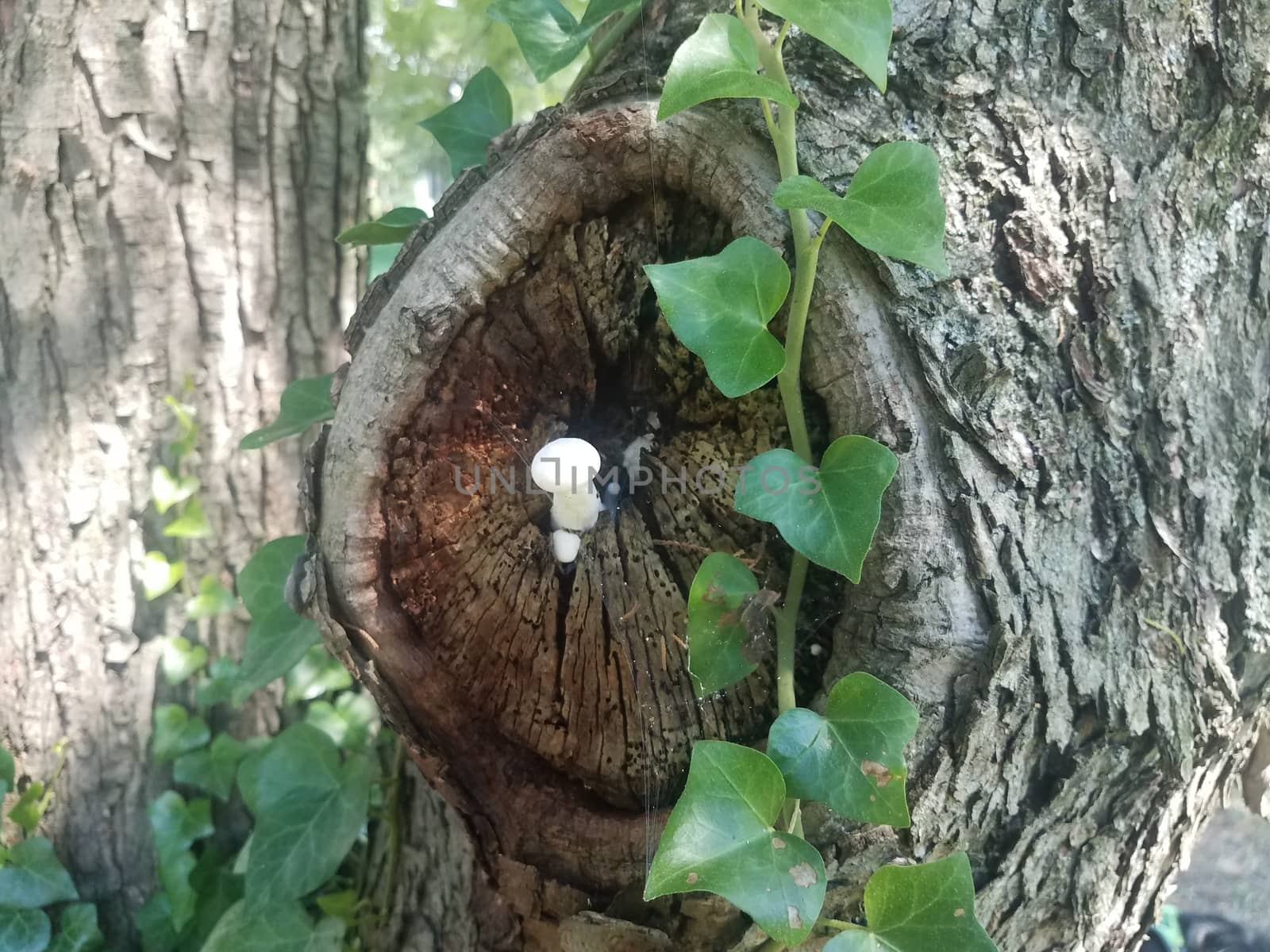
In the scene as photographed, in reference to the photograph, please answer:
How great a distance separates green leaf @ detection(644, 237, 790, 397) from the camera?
17.6 inches

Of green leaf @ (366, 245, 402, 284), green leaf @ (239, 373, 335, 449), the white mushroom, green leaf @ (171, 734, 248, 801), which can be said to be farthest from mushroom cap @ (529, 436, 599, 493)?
green leaf @ (366, 245, 402, 284)

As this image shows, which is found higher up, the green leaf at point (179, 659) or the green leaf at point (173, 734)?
the green leaf at point (179, 659)

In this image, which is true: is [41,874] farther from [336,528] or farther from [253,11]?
[253,11]

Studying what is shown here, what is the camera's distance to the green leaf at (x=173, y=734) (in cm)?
90

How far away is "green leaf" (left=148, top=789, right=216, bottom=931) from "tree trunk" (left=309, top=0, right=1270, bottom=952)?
0.45 metres

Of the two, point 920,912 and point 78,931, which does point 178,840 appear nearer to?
point 78,931

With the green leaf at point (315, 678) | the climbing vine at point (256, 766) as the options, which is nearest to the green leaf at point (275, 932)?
the climbing vine at point (256, 766)

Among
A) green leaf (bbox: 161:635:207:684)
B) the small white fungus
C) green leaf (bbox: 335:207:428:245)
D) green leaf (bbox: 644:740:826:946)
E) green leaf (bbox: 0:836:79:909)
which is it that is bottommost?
green leaf (bbox: 0:836:79:909)

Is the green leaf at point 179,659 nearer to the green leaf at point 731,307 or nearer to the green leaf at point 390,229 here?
the green leaf at point 390,229

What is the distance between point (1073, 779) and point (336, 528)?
0.53m

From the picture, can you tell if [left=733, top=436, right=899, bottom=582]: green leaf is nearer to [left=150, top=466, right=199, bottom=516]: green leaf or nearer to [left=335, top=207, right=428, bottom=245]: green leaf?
[left=335, top=207, right=428, bottom=245]: green leaf

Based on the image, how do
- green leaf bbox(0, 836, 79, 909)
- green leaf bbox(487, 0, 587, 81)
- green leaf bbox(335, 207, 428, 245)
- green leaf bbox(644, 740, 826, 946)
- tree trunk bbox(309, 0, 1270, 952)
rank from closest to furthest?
1. green leaf bbox(644, 740, 826, 946)
2. tree trunk bbox(309, 0, 1270, 952)
3. green leaf bbox(487, 0, 587, 81)
4. green leaf bbox(335, 207, 428, 245)
5. green leaf bbox(0, 836, 79, 909)

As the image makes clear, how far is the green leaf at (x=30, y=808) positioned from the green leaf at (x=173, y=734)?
115 millimetres

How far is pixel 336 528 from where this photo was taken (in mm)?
564
